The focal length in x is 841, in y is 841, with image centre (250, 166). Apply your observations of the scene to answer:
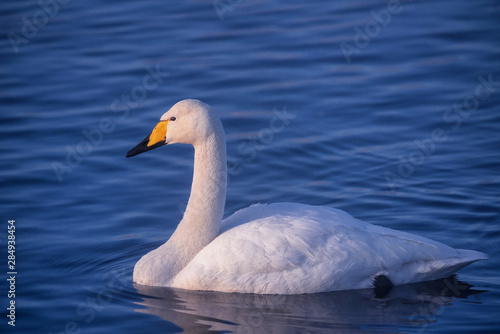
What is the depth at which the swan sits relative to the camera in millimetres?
8047

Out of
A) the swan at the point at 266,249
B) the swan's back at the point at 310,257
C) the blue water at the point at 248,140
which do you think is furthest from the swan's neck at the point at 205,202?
the blue water at the point at 248,140

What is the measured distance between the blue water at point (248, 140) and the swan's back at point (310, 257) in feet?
0.57

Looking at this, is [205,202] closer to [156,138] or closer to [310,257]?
[156,138]

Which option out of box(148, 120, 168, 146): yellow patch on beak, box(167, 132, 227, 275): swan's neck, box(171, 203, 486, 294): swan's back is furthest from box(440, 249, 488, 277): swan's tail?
box(148, 120, 168, 146): yellow patch on beak

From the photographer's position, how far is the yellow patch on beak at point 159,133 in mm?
8594

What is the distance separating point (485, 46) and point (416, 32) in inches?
55.2

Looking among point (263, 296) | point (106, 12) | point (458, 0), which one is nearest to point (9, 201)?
point (263, 296)

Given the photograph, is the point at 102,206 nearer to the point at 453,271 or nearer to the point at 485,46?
the point at 453,271

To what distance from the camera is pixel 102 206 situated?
10.4 m

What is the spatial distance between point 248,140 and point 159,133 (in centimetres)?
360

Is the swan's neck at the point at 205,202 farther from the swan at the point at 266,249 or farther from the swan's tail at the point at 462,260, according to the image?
the swan's tail at the point at 462,260

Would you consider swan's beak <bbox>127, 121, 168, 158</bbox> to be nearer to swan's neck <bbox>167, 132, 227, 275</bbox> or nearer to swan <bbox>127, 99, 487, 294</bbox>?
swan <bbox>127, 99, 487, 294</bbox>

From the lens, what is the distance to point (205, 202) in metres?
8.45

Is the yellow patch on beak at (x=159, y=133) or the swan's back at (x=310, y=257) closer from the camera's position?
the swan's back at (x=310, y=257)
